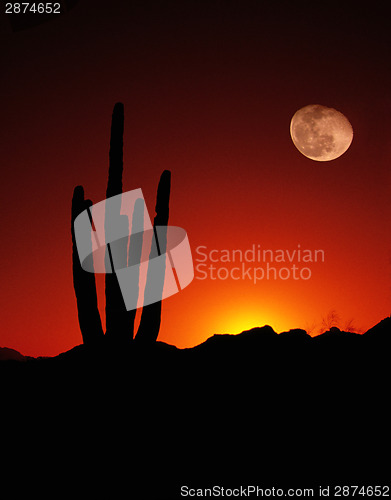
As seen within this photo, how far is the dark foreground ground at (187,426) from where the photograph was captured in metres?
9.54

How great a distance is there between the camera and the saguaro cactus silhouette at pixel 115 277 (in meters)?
11.4

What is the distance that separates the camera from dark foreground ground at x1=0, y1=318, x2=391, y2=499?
9.54 metres

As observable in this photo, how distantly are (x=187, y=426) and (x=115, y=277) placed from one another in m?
3.38

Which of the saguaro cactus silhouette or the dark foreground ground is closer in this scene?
the dark foreground ground

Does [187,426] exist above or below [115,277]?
below

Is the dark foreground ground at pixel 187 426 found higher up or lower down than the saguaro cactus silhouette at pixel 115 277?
lower down

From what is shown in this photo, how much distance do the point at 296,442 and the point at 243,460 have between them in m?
1.16

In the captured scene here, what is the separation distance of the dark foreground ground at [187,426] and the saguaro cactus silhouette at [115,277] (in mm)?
381

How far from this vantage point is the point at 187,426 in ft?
35.3

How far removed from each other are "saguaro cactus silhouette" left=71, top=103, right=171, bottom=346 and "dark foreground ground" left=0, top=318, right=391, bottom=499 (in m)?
0.38

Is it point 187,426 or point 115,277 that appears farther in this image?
point 115,277

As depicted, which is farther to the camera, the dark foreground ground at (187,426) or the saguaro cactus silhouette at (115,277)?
the saguaro cactus silhouette at (115,277)

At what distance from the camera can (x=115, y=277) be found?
37.3 feet

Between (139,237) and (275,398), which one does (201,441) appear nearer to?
(275,398)
